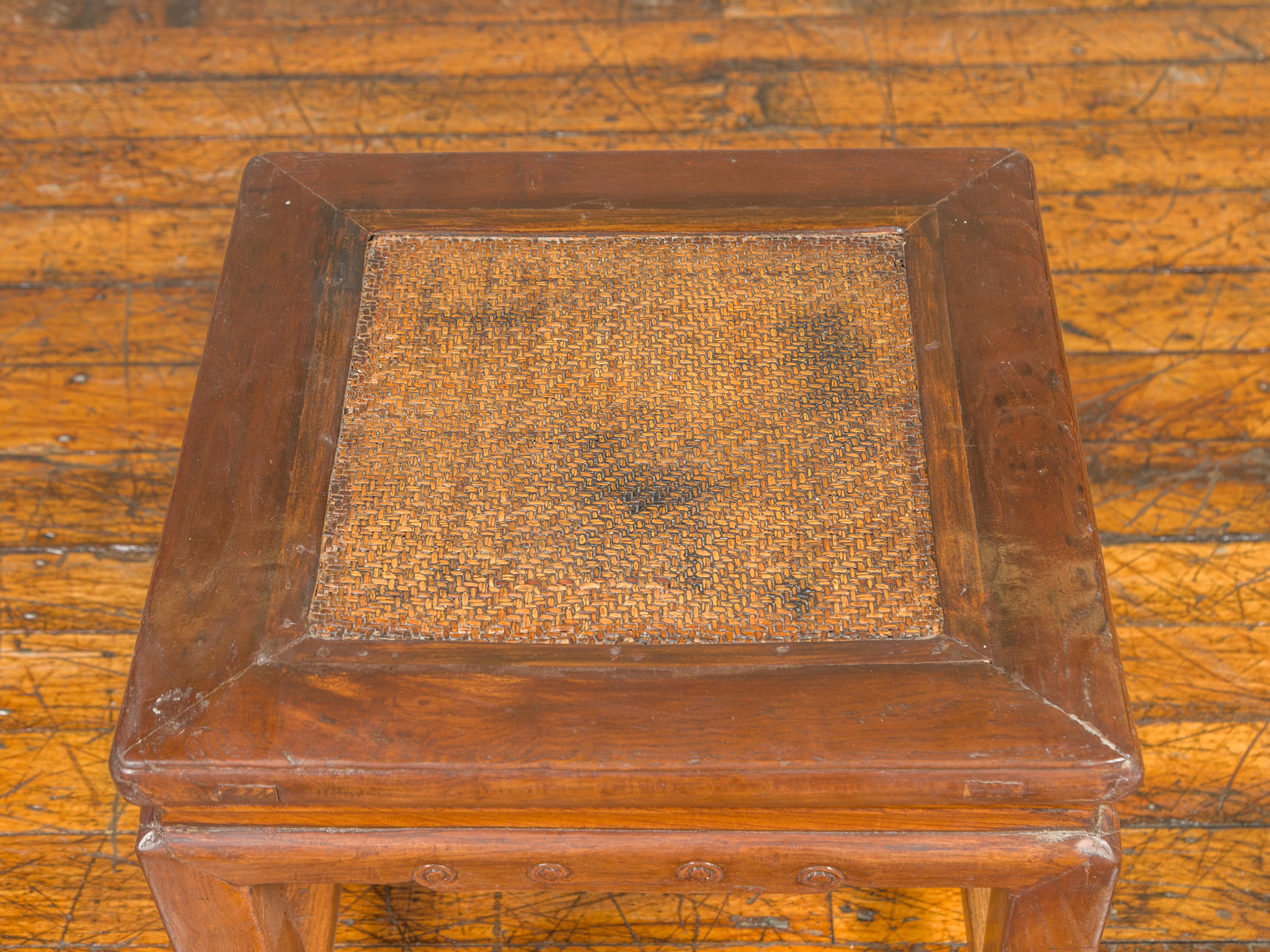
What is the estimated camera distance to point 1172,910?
1254 mm

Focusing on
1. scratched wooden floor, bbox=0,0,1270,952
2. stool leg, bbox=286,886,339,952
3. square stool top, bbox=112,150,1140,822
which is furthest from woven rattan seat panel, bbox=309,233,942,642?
scratched wooden floor, bbox=0,0,1270,952

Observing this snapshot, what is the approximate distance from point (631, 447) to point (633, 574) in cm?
14

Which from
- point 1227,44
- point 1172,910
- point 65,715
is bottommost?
point 1172,910

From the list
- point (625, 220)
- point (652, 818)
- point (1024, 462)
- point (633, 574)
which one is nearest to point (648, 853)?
point (652, 818)

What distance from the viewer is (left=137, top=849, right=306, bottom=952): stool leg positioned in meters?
0.94

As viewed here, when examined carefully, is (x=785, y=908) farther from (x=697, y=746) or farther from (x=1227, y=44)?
(x=1227, y=44)

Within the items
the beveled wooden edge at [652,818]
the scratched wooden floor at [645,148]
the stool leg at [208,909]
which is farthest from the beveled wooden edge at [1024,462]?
the stool leg at [208,909]

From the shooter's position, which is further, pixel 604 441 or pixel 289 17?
pixel 289 17

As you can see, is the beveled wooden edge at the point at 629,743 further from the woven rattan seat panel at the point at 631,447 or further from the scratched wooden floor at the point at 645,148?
the scratched wooden floor at the point at 645,148

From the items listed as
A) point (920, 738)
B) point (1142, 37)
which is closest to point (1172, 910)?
point (920, 738)

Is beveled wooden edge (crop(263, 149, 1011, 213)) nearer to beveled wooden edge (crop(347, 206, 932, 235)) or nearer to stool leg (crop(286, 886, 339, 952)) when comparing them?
beveled wooden edge (crop(347, 206, 932, 235))

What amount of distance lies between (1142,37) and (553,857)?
1.90 m

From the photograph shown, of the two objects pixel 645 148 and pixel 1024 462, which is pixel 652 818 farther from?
pixel 645 148

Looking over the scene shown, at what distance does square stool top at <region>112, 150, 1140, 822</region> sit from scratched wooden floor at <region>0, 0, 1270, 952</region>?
19.3 inches
